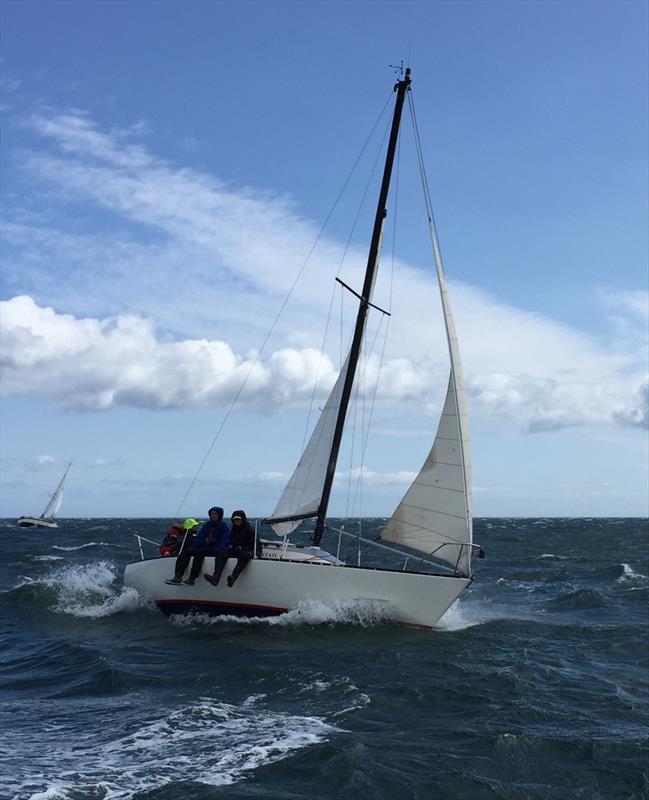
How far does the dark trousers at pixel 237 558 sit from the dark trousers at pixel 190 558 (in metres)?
0.32

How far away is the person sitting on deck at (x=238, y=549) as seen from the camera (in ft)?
50.3

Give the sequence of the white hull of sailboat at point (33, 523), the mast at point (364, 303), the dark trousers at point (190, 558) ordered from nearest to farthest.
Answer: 1. the dark trousers at point (190, 558)
2. the mast at point (364, 303)
3. the white hull of sailboat at point (33, 523)

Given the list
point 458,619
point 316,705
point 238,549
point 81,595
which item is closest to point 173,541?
point 238,549

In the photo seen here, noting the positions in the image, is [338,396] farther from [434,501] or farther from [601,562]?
[601,562]

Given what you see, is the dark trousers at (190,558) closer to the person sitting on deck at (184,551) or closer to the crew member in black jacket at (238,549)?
the person sitting on deck at (184,551)

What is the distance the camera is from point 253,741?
8.63 m

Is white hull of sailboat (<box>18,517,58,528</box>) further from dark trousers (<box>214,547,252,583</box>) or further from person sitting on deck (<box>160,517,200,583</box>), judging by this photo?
dark trousers (<box>214,547,252,583</box>)

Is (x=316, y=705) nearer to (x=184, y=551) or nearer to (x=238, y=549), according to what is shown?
(x=238, y=549)

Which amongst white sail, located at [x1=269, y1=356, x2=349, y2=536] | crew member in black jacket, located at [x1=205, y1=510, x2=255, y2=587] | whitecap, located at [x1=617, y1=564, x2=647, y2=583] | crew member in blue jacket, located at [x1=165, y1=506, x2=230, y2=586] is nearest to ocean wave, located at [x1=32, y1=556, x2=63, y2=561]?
white sail, located at [x1=269, y1=356, x2=349, y2=536]

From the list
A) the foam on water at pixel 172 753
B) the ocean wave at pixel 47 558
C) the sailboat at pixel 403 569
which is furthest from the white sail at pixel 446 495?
the ocean wave at pixel 47 558

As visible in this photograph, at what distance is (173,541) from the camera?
1727 centimetres

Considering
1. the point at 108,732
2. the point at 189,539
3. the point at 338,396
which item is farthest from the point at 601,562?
the point at 108,732

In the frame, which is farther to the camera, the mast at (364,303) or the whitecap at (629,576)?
the whitecap at (629,576)

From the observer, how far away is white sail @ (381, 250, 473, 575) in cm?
1537
